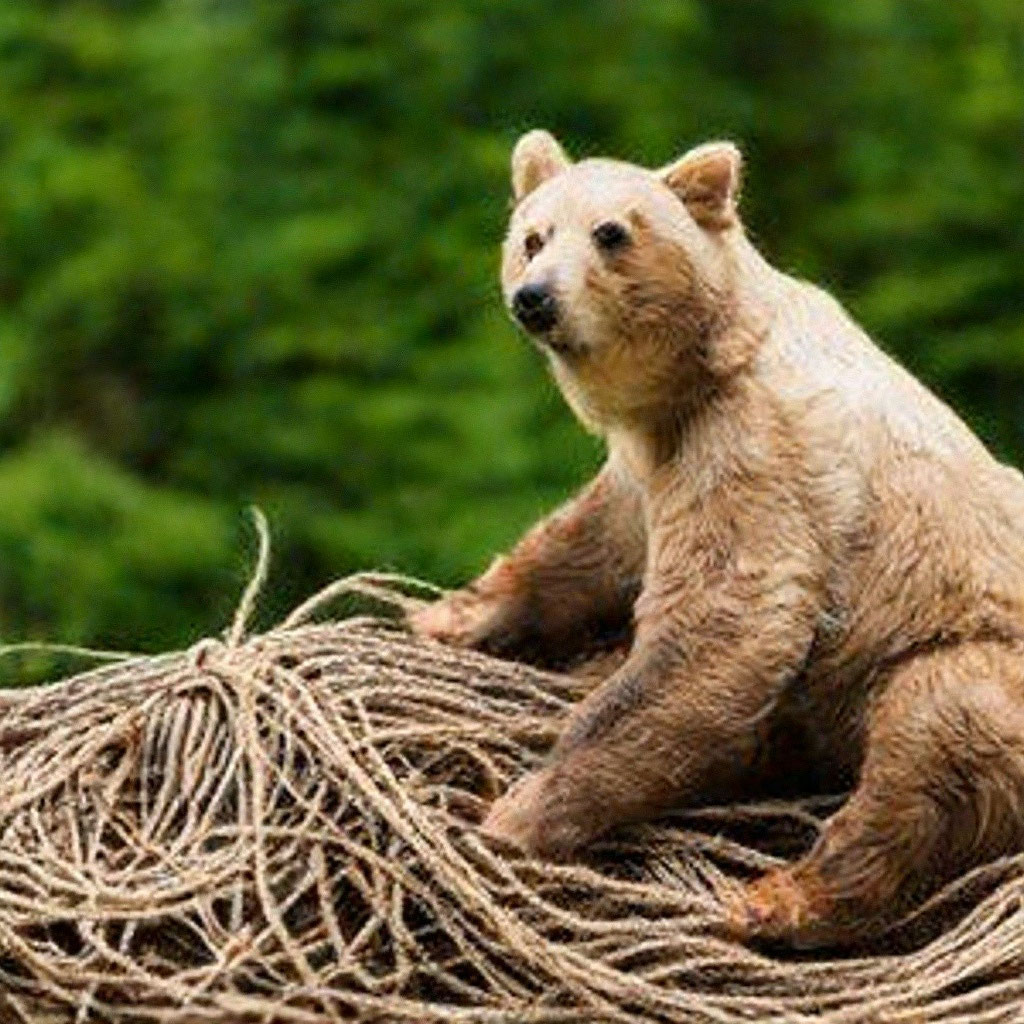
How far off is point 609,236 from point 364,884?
1321 millimetres

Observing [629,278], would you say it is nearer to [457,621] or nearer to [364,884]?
[457,621]

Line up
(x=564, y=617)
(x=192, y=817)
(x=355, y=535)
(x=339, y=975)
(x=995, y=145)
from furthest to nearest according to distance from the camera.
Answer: (x=995, y=145) < (x=355, y=535) < (x=564, y=617) < (x=192, y=817) < (x=339, y=975)

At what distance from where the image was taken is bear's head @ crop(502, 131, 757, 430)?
292 inches

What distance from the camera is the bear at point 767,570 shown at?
7340 mm

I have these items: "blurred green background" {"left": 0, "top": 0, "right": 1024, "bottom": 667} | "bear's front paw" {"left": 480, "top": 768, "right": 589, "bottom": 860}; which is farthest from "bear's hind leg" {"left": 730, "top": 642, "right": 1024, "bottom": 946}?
"blurred green background" {"left": 0, "top": 0, "right": 1024, "bottom": 667}

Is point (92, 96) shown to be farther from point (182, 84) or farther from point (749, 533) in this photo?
point (749, 533)

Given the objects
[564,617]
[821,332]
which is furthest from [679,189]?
[564,617]

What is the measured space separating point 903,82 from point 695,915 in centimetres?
1151

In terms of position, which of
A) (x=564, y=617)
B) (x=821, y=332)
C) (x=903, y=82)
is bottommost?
(x=564, y=617)

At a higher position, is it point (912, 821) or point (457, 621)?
point (457, 621)

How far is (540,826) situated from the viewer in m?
7.34

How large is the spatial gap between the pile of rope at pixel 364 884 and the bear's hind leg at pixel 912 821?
0.06 meters

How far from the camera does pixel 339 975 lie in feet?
22.8

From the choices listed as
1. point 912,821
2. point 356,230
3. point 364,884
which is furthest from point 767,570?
point 356,230
